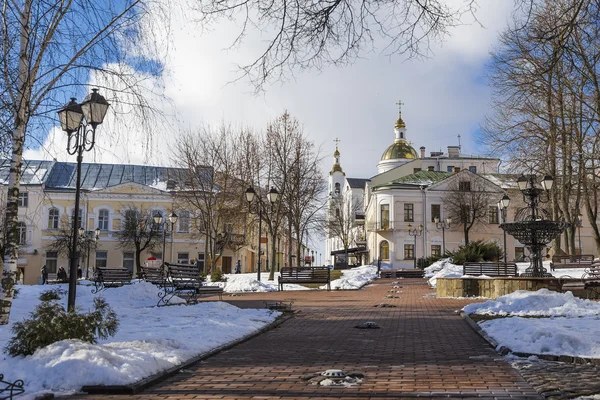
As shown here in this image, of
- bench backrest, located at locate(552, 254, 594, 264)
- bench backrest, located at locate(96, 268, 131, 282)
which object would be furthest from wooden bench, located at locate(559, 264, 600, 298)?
bench backrest, located at locate(96, 268, 131, 282)

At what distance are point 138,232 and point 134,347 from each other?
167 ft

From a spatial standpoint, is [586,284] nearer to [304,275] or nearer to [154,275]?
[304,275]

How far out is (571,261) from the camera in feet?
100

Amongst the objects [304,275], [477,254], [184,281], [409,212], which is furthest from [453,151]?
[184,281]

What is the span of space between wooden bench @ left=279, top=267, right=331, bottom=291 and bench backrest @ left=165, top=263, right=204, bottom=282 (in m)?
9.63

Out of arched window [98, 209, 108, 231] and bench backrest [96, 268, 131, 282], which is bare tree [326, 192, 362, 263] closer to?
arched window [98, 209, 108, 231]

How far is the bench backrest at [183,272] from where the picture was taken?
1499cm

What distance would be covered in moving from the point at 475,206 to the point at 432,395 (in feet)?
185

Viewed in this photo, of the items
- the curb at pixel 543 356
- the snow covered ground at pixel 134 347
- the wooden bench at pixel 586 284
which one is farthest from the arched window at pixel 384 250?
the curb at pixel 543 356

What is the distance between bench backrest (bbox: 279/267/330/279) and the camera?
25.4 m

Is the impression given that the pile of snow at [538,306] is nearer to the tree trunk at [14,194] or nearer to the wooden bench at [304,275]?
the tree trunk at [14,194]

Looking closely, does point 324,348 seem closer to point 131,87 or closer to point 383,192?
point 131,87

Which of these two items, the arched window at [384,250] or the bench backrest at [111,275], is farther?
the arched window at [384,250]

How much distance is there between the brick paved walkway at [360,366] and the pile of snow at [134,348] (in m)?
0.28
